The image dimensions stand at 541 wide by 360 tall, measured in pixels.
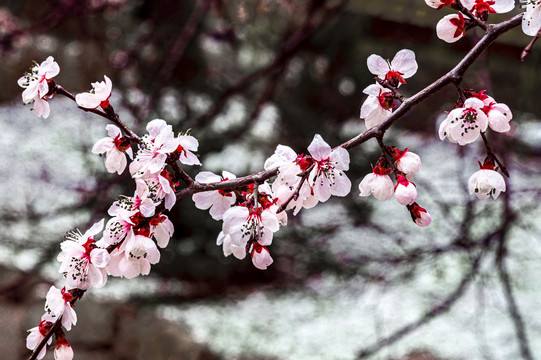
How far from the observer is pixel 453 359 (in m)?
1.03

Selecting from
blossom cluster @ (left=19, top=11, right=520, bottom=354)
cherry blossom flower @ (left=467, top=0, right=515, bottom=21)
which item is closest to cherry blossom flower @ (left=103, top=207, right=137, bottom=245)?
blossom cluster @ (left=19, top=11, right=520, bottom=354)

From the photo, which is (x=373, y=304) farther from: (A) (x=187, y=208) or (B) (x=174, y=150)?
(B) (x=174, y=150)

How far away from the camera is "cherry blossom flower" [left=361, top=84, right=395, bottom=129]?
11.8 inches

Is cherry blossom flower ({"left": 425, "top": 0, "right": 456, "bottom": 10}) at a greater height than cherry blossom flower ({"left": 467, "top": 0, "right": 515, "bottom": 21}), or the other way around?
cherry blossom flower ({"left": 467, "top": 0, "right": 515, "bottom": 21})

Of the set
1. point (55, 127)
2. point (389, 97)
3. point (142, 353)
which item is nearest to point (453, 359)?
point (142, 353)

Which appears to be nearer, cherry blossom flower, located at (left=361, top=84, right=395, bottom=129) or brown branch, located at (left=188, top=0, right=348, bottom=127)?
cherry blossom flower, located at (left=361, top=84, right=395, bottom=129)

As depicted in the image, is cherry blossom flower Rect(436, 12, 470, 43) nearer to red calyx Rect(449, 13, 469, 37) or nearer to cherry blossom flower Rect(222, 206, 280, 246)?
red calyx Rect(449, 13, 469, 37)

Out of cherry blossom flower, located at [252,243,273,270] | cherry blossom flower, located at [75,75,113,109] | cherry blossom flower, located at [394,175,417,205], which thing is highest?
cherry blossom flower, located at [394,175,417,205]

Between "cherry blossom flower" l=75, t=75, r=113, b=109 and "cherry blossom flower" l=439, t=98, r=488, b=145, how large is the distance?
Answer: 0.19 m

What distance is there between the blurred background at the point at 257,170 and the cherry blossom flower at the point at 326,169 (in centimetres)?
69

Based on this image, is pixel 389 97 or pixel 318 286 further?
pixel 318 286

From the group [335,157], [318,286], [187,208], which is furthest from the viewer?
[318,286]

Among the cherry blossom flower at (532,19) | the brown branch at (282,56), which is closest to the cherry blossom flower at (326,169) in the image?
the cherry blossom flower at (532,19)

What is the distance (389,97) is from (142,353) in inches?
41.0
